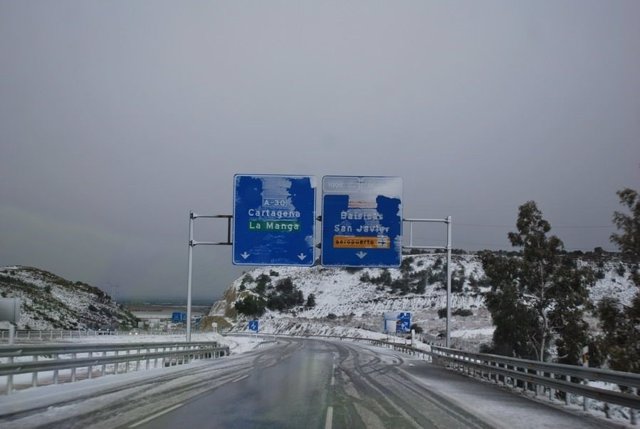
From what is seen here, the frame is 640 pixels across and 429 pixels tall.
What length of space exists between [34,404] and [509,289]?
1215 inches

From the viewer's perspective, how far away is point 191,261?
3347 centimetres

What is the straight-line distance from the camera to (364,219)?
2981 centimetres

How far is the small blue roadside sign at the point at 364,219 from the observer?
29.7 m

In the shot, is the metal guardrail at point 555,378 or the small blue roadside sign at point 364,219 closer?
the metal guardrail at point 555,378

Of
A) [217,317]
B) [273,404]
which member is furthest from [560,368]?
[217,317]

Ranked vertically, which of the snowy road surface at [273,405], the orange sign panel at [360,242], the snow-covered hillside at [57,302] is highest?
the orange sign panel at [360,242]

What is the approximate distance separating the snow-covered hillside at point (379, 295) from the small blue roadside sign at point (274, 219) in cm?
4829

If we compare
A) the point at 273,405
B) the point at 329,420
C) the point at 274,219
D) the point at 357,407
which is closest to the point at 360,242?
the point at 274,219

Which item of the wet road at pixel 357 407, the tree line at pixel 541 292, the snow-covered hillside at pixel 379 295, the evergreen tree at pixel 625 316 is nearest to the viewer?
the wet road at pixel 357 407

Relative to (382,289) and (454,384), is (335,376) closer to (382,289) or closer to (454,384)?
(454,384)

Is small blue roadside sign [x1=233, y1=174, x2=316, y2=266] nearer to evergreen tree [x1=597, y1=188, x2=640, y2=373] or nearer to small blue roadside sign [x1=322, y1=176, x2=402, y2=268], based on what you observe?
small blue roadside sign [x1=322, y1=176, x2=402, y2=268]

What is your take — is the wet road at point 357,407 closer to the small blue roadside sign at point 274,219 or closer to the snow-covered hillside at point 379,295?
the small blue roadside sign at point 274,219

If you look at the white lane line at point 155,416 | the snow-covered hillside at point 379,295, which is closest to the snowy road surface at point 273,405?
the white lane line at point 155,416

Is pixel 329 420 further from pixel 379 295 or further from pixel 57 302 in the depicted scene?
pixel 379 295
